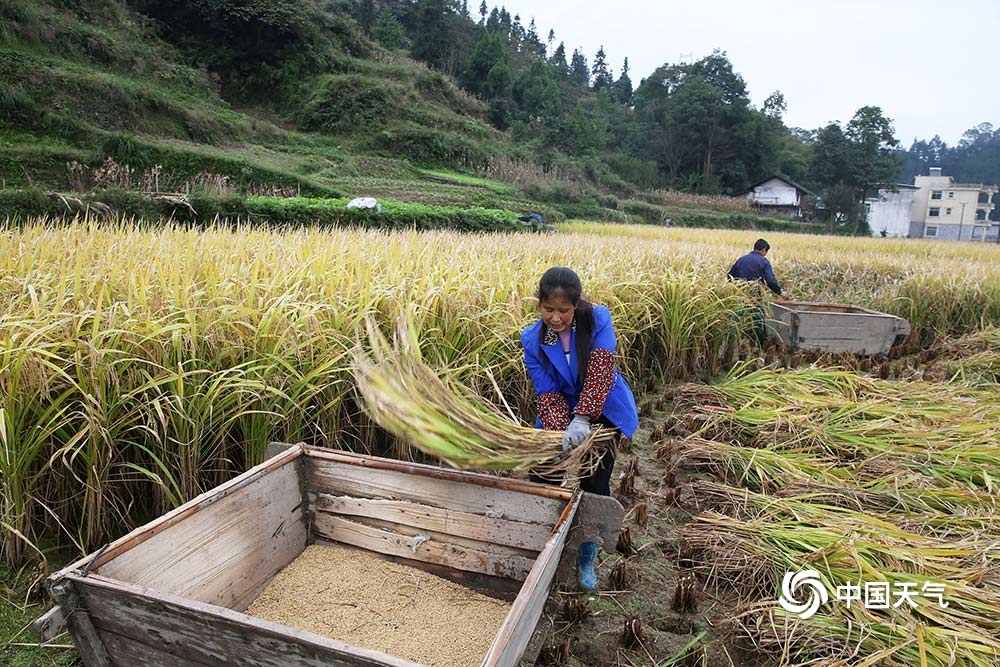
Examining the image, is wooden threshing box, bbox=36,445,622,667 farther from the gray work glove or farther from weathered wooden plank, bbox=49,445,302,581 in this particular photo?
the gray work glove

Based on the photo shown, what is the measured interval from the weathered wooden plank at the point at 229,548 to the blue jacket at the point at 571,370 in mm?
948

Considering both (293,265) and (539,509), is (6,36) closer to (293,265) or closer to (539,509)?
(293,265)

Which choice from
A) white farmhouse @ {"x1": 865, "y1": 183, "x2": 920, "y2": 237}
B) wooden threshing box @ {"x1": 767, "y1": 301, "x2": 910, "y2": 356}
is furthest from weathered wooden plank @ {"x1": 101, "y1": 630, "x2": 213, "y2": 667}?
white farmhouse @ {"x1": 865, "y1": 183, "x2": 920, "y2": 237}

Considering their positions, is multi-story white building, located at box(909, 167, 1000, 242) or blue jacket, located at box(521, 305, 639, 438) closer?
blue jacket, located at box(521, 305, 639, 438)

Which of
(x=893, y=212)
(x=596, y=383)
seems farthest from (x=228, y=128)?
(x=893, y=212)

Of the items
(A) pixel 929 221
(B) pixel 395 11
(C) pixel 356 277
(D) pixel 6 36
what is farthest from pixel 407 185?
(A) pixel 929 221

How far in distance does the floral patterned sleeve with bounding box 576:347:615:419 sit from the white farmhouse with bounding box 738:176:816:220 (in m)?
41.7

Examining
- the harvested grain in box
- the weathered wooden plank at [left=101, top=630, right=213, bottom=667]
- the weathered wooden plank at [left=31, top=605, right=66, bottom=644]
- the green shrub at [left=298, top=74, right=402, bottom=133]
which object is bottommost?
the harvested grain in box

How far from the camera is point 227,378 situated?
2.04 meters

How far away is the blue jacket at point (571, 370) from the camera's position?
2130mm

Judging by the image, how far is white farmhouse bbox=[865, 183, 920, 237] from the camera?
4700 cm

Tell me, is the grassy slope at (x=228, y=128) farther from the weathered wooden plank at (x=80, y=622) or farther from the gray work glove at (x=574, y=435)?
the gray work glove at (x=574, y=435)

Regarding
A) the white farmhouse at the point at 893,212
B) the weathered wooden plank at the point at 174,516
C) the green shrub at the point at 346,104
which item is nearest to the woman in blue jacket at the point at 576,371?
the weathered wooden plank at the point at 174,516

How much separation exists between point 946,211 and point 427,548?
6580cm
